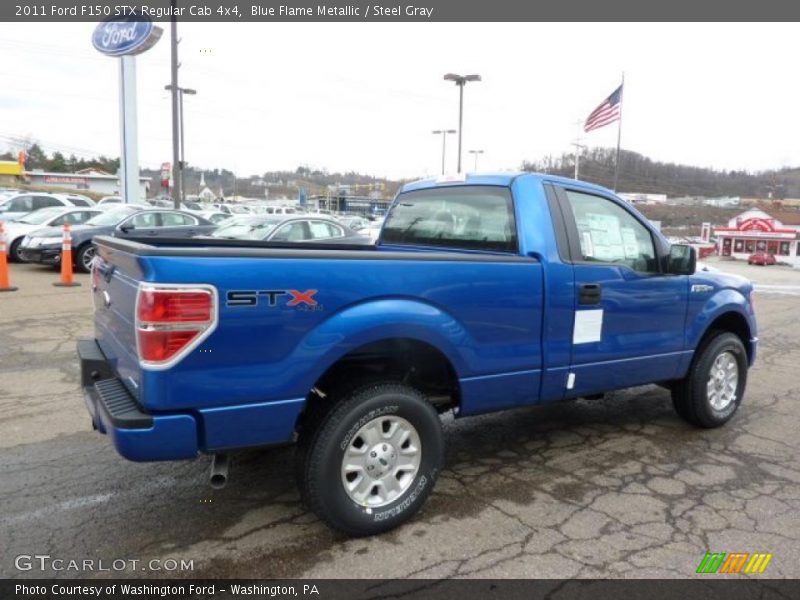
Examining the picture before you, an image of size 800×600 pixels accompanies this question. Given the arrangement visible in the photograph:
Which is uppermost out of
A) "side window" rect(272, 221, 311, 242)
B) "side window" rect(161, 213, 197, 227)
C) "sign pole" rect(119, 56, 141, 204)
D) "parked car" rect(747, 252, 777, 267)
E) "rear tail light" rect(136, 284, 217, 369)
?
"sign pole" rect(119, 56, 141, 204)

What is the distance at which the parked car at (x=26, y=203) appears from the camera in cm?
1832

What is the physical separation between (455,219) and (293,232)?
862cm

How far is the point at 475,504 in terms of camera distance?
11.8 ft

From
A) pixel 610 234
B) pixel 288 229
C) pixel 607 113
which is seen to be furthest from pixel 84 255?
pixel 607 113

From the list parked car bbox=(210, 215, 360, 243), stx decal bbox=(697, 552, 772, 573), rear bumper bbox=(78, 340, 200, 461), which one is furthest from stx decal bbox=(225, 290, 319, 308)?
parked car bbox=(210, 215, 360, 243)

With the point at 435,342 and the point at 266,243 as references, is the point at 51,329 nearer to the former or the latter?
the point at 266,243

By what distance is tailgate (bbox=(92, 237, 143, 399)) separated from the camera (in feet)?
9.20

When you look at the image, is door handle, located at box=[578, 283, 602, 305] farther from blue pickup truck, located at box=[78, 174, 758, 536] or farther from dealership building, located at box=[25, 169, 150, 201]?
dealership building, located at box=[25, 169, 150, 201]

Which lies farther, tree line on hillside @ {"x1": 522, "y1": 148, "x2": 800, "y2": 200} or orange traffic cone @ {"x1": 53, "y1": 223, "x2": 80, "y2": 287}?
tree line on hillside @ {"x1": 522, "y1": 148, "x2": 800, "y2": 200}

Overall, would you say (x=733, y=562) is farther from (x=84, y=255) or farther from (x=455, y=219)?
(x=84, y=255)

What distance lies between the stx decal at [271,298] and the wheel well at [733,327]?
11.7 feet

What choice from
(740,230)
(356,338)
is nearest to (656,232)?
(356,338)

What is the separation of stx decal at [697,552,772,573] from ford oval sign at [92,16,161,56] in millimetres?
28153

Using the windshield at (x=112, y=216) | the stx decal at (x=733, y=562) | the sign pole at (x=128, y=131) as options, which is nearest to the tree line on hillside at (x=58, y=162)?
the sign pole at (x=128, y=131)
